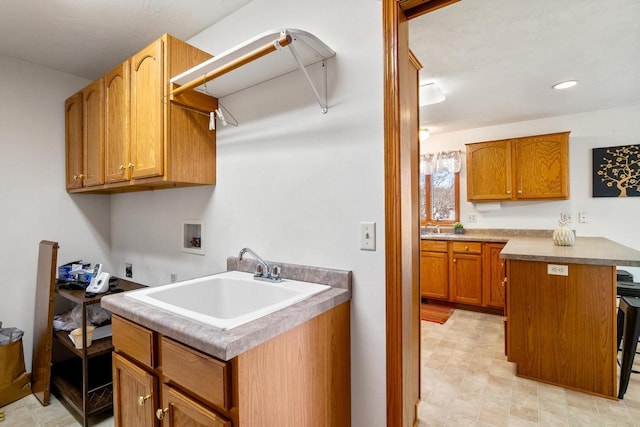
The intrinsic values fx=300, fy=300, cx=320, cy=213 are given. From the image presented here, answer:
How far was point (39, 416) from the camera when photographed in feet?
6.31

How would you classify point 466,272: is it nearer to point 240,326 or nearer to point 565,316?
point 565,316

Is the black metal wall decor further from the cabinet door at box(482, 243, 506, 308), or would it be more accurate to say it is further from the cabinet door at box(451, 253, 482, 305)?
the cabinet door at box(451, 253, 482, 305)

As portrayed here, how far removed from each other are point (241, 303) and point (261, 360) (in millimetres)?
654

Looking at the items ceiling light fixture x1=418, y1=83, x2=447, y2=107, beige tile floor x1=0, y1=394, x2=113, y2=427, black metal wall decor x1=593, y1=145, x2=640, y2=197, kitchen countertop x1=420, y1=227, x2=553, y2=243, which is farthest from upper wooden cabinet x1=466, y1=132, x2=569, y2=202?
beige tile floor x1=0, y1=394, x2=113, y2=427

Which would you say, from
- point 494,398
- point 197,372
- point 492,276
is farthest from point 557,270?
point 197,372

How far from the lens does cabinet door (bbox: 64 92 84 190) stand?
233cm

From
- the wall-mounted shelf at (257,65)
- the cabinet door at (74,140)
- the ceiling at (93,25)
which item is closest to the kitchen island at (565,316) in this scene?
the wall-mounted shelf at (257,65)

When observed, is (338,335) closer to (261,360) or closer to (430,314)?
(261,360)

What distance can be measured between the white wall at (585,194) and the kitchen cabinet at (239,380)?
353 centimetres

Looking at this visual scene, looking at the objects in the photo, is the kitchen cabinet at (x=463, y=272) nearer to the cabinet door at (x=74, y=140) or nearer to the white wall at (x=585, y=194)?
the white wall at (x=585, y=194)

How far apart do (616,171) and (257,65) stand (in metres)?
4.01

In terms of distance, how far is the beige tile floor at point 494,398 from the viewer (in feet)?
5.86

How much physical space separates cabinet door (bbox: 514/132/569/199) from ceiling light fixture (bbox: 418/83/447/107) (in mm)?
1463

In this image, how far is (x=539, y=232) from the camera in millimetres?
3688
